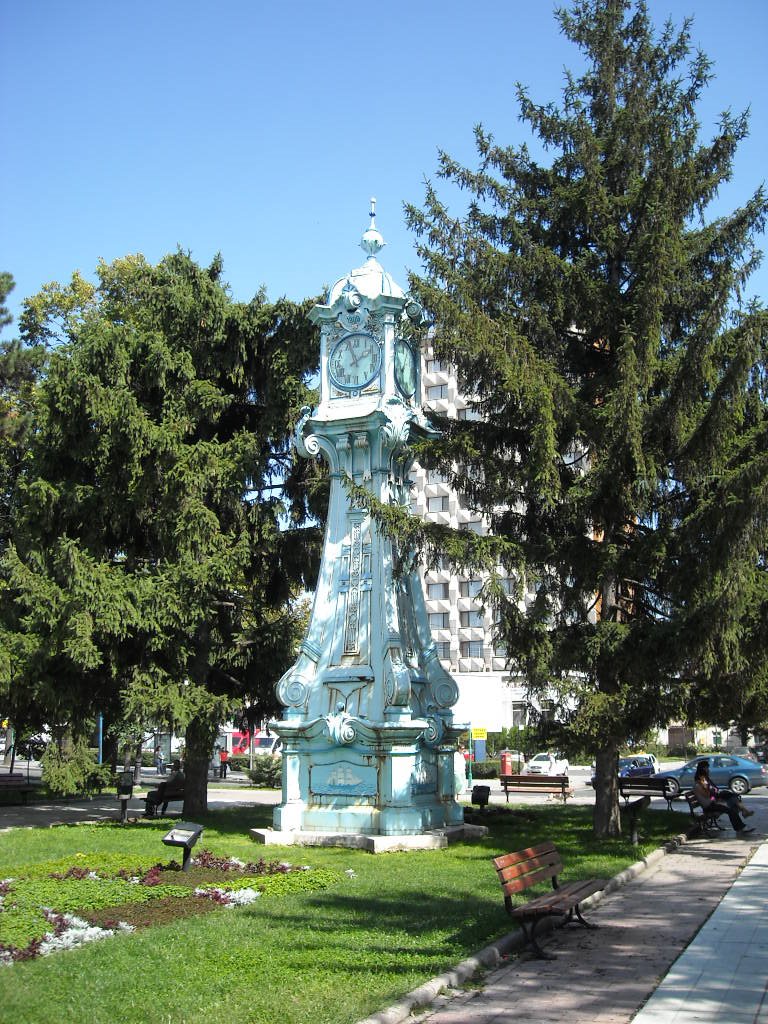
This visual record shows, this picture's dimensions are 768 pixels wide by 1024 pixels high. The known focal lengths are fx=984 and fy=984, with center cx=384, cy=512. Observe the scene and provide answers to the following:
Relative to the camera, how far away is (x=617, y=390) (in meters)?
15.4

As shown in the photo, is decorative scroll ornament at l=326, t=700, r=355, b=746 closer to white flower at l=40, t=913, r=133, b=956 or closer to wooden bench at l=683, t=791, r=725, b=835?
wooden bench at l=683, t=791, r=725, b=835

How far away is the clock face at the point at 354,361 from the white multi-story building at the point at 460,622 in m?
31.8

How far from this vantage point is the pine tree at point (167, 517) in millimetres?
20797

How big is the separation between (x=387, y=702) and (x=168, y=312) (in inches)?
450

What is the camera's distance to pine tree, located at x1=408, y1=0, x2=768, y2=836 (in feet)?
48.9

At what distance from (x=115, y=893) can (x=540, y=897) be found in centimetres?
477

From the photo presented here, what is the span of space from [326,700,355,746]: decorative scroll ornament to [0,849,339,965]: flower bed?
348 cm

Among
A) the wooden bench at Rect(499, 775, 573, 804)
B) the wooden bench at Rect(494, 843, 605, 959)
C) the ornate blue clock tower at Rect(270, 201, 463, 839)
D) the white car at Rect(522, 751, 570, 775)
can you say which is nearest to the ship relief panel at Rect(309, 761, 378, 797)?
the ornate blue clock tower at Rect(270, 201, 463, 839)

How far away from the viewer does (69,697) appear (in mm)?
21656

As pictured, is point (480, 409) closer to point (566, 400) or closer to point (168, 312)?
point (566, 400)

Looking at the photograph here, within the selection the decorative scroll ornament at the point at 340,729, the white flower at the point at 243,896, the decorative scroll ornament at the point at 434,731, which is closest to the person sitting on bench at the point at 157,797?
the decorative scroll ornament at the point at 340,729

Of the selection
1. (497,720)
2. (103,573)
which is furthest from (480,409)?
(497,720)

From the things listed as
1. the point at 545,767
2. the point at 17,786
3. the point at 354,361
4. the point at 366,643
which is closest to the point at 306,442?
the point at 354,361

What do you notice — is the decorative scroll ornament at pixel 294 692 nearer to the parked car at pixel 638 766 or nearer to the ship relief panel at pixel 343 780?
the ship relief panel at pixel 343 780
